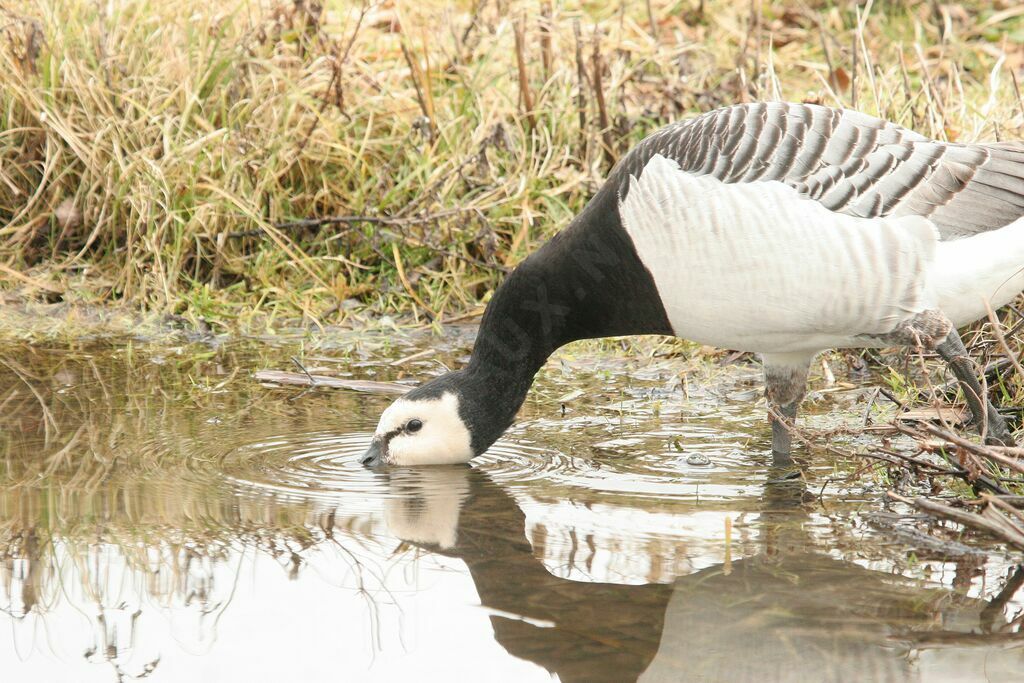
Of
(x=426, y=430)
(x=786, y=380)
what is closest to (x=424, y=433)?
(x=426, y=430)

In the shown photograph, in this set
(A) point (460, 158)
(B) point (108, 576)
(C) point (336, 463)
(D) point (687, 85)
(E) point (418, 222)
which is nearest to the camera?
(B) point (108, 576)

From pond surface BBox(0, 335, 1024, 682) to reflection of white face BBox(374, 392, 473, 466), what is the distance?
8 cm

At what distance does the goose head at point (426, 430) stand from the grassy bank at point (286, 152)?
6.02 feet

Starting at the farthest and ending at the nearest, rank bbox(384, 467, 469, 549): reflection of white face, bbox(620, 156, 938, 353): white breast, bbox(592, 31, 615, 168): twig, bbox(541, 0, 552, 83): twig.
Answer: bbox(541, 0, 552, 83): twig
bbox(592, 31, 615, 168): twig
bbox(620, 156, 938, 353): white breast
bbox(384, 467, 469, 549): reflection of white face

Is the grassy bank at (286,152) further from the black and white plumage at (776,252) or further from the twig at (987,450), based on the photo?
the twig at (987,450)

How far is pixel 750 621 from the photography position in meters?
3.47

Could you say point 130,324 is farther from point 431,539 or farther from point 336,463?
point 431,539

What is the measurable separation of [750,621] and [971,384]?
1767 millimetres

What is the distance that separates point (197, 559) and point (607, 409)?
8.03 feet

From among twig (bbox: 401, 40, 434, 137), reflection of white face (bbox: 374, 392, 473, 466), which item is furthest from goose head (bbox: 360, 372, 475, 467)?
twig (bbox: 401, 40, 434, 137)

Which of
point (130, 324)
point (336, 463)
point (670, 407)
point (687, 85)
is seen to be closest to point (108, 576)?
point (336, 463)

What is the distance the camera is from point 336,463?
16.9 feet

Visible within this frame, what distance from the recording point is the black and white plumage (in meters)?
4.63

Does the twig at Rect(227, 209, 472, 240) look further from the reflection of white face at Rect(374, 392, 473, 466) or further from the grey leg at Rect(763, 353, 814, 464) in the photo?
the grey leg at Rect(763, 353, 814, 464)
